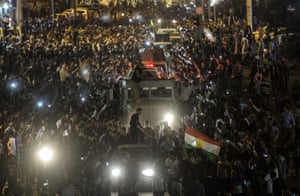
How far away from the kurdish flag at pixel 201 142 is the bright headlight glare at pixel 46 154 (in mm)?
3026

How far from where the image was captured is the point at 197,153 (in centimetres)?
1299

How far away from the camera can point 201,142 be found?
13016mm

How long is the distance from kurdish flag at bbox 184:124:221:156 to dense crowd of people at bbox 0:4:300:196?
5.9 inches

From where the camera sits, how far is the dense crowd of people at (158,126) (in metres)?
11.8

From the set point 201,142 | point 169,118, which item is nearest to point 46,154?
point 201,142

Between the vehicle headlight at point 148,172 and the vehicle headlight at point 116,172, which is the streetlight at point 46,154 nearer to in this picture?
the vehicle headlight at point 116,172

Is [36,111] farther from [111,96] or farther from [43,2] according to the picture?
[43,2]

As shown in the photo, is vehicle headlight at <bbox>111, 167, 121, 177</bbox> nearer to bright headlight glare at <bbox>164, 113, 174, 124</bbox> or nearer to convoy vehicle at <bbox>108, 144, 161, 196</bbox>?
convoy vehicle at <bbox>108, 144, 161, 196</bbox>

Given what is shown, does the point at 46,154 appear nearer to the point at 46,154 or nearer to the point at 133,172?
the point at 46,154

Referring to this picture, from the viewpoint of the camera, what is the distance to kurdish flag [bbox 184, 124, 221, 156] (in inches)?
502

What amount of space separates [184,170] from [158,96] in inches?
238

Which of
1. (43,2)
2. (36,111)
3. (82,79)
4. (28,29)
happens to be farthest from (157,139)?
(43,2)

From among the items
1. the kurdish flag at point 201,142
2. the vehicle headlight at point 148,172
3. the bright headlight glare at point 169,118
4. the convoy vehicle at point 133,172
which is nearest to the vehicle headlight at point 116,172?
the convoy vehicle at point 133,172

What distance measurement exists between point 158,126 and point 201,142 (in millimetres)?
2885
